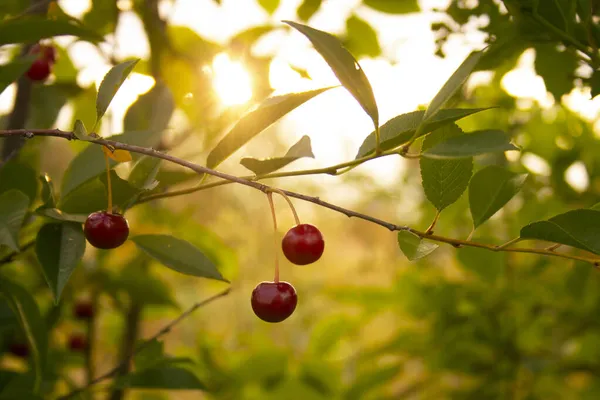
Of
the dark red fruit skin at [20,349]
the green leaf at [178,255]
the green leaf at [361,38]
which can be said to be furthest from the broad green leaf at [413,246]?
the dark red fruit skin at [20,349]

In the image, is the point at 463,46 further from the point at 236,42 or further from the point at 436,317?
the point at 436,317

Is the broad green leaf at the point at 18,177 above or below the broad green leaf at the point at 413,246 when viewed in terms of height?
above

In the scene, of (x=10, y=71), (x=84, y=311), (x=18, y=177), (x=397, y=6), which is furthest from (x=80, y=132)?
(x=84, y=311)

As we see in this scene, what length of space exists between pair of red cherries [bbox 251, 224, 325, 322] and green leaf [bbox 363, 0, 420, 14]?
0.60 meters

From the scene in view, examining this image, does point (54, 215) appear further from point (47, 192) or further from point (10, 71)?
point (10, 71)

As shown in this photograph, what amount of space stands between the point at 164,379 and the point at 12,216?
0.40 meters

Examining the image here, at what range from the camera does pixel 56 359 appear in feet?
3.59

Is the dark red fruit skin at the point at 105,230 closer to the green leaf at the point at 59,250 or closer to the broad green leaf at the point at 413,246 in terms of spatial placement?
the green leaf at the point at 59,250

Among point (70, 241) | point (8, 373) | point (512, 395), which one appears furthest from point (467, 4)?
point (512, 395)

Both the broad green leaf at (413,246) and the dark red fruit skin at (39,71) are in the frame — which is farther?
the dark red fruit skin at (39,71)

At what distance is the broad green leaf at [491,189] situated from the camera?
1.92 feet

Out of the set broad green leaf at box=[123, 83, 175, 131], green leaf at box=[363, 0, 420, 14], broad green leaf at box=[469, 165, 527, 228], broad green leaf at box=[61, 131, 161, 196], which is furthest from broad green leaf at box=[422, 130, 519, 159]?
green leaf at box=[363, 0, 420, 14]

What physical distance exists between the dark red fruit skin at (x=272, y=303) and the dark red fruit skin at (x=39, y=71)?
532mm

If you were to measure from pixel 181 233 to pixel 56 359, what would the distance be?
19.3 inches
